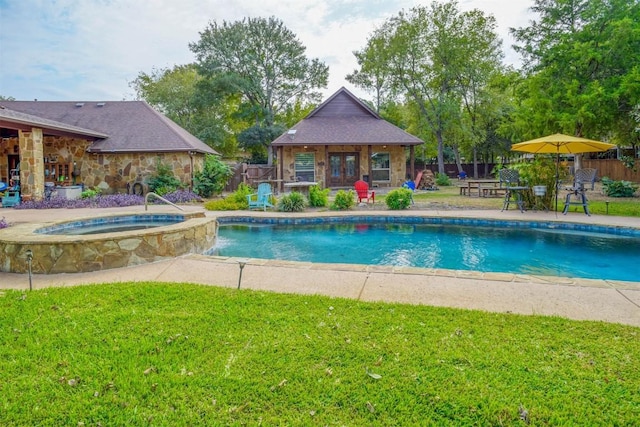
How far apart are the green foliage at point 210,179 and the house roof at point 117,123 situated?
98cm

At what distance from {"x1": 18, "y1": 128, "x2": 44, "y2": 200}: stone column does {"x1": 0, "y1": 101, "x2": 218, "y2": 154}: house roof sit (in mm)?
2197

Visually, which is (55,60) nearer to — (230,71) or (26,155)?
(26,155)

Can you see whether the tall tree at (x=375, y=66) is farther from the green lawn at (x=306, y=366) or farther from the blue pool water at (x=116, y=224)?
the green lawn at (x=306, y=366)

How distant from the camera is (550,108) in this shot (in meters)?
15.4

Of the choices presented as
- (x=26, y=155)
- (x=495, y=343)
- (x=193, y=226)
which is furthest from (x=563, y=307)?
(x=26, y=155)

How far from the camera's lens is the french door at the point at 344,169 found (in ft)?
65.4

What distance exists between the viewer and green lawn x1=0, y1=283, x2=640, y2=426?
2105mm

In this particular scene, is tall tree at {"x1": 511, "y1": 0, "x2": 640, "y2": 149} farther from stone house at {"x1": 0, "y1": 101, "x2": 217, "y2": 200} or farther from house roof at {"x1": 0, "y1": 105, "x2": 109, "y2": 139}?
house roof at {"x1": 0, "y1": 105, "x2": 109, "y2": 139}

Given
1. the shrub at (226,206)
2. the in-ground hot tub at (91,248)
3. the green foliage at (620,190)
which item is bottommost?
the in-ground hot tub at (91,248)

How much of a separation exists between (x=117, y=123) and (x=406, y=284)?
1733 centimetres

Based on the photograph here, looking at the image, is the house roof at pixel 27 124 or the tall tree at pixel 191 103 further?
the tall tree at pixel 191 103

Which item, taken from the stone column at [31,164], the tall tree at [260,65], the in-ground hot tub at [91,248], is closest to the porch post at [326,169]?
the tall tree at [260,65]

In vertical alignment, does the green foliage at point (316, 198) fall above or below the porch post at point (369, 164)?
below

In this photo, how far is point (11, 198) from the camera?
13062mm
